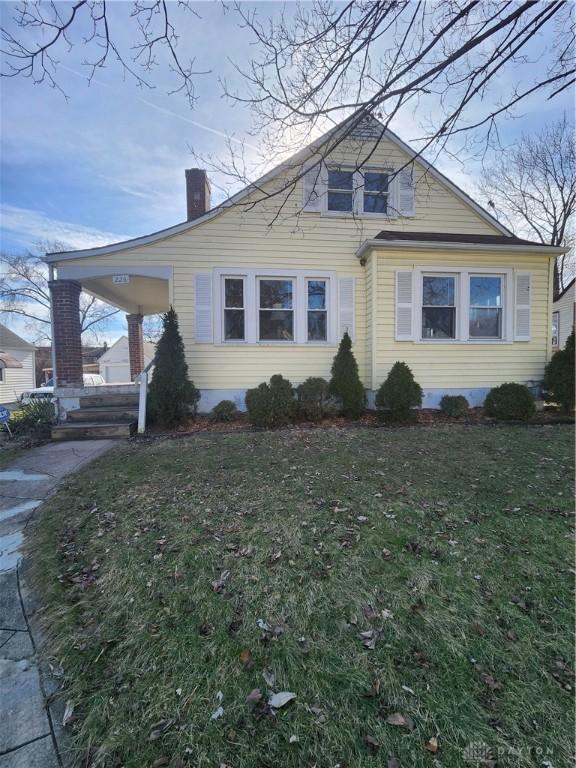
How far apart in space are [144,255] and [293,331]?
3761 mm

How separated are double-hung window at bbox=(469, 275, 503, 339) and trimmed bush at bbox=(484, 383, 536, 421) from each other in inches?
61.8

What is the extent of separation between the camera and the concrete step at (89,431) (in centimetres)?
649

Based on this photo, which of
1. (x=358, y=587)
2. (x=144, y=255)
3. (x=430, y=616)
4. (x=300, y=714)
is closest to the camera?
(x=300, y=714)

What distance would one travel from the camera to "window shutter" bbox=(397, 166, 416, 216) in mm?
8186

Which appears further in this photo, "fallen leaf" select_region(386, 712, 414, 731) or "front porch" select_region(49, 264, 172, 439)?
"front porch" select_region(49, 264, 172, 439)

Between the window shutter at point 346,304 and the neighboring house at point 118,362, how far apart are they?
843 inches

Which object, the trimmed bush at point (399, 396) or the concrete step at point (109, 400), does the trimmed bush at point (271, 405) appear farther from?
the concrete step at point (109, 400)

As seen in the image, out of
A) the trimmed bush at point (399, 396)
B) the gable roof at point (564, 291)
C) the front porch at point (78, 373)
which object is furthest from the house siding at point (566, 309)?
the front porch at point (78, 373)

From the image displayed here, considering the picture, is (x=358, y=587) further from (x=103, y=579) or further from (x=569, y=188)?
(x=569, y=188)

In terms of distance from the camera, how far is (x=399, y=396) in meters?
6.82

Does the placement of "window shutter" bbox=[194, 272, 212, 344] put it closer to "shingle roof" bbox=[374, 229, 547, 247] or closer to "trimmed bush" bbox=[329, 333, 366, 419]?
"trimmed bush" bbox=[329, 333, 366, 419]

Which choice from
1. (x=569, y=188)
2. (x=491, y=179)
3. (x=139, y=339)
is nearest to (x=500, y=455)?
(x=139, y=339)

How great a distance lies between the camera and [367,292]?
8.15 metres

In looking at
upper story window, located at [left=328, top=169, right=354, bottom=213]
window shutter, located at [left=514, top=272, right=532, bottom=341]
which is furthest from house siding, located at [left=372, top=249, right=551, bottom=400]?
upper story window, located at [left=328, top=169, right=354, bottom=213]
